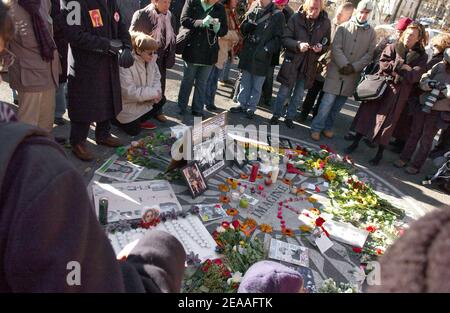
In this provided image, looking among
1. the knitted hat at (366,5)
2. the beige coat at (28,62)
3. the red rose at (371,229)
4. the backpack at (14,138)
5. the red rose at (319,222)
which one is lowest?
the red rose at (371,229)

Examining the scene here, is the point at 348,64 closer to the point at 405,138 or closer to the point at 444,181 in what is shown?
the point at 405,138

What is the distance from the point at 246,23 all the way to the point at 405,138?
324cm

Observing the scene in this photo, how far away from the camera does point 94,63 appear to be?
12.5ft

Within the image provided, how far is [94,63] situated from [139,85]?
875 millimetres

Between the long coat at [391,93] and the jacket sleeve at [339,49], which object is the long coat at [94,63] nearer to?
the jacket sleeve at [339,49]

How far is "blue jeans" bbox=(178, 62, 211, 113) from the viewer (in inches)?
221

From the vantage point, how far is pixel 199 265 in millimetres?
2932

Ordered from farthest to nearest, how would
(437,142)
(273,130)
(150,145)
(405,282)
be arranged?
(437,142), (273,130), (150,145), (405,282)

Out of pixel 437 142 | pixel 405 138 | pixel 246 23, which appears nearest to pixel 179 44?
pixel 246 23

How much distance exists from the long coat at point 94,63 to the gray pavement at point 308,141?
584 millimetres

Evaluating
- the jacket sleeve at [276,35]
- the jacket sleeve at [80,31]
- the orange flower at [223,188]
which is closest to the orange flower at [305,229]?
the orange flower at [223,188]

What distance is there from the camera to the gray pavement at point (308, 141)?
457cm

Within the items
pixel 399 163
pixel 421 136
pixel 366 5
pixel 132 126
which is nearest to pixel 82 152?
pixel 132 126

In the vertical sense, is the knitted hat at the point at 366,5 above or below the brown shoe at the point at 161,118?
above
